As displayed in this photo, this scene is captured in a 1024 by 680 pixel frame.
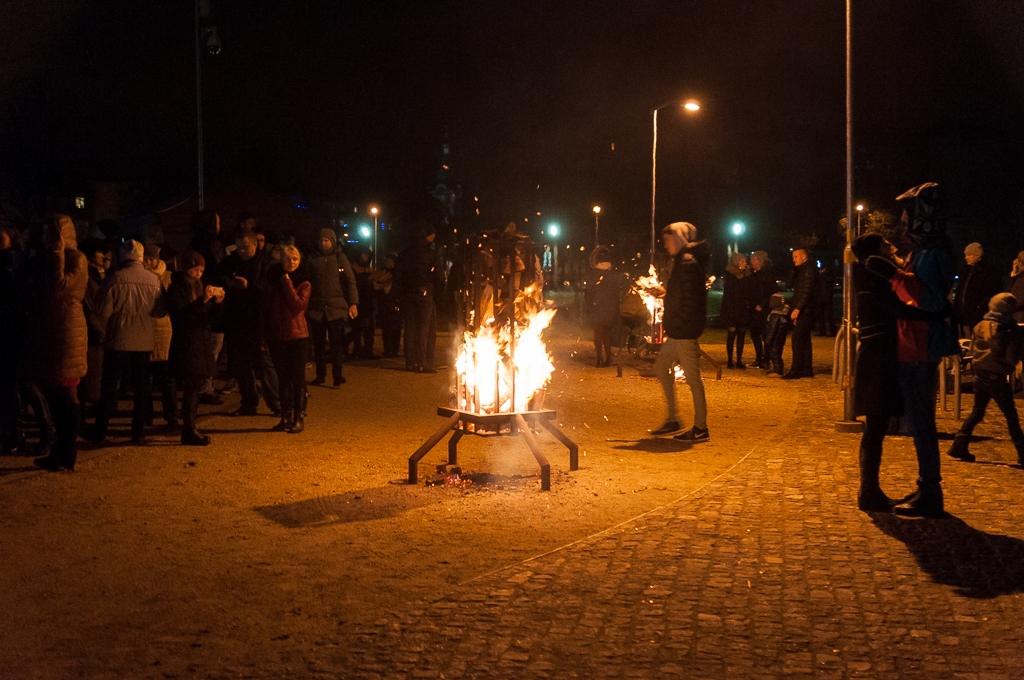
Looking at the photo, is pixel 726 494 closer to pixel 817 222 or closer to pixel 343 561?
pixel 343 561

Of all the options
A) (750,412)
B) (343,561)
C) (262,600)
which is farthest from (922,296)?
(750,412)

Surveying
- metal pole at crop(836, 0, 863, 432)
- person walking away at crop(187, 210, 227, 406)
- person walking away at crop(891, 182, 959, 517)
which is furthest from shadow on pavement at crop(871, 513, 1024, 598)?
person walking away at crop(187, 210, 227, 406)

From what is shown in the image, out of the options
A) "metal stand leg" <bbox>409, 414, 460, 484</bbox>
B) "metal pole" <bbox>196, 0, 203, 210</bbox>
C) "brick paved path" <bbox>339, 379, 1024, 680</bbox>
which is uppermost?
"metal pole" <bbox>196, 0, 203, 210</bbox>

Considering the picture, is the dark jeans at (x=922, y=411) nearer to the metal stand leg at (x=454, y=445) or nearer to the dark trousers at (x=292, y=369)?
the metal stand leg at (x=454, y=445)

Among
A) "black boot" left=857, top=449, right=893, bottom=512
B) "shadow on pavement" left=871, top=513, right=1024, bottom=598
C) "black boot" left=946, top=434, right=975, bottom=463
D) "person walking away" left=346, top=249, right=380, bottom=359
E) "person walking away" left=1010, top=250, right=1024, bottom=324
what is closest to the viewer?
"shadow on pavement" left=871, top=513, right=1024, bottom=598

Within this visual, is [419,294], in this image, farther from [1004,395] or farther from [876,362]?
[876,362]

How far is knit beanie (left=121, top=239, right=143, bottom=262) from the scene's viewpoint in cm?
1057

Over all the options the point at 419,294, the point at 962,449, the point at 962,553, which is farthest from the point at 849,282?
the point at 419,294

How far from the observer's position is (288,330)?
11328mm

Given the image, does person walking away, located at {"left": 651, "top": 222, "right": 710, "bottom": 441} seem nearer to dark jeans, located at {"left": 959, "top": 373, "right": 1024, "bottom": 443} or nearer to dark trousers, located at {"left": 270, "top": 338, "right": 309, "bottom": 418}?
dark jeans, located at {"left": 959, "top": 373, "right": 1024, "bottom": 443}

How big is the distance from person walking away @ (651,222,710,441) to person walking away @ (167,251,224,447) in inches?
176

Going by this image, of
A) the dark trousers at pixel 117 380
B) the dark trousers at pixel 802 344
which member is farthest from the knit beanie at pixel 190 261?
the dark trousers at pixel 802 344

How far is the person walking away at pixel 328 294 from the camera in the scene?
14.7 metres

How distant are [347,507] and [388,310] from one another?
1225 centimetres
